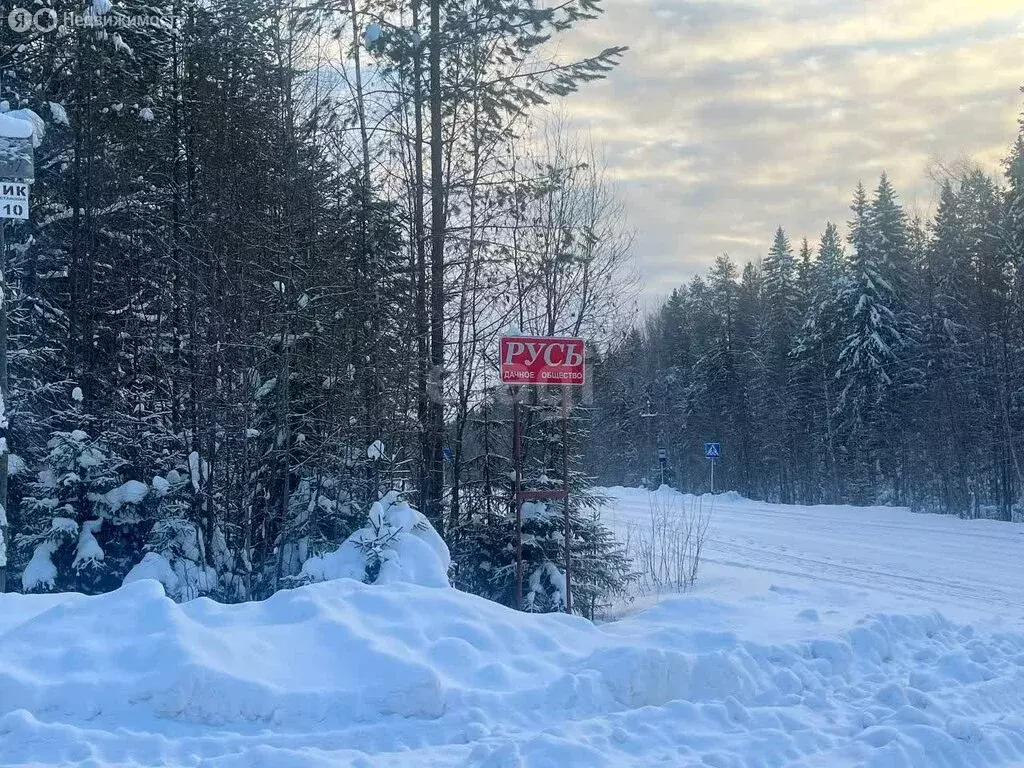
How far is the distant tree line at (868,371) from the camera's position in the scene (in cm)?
3103

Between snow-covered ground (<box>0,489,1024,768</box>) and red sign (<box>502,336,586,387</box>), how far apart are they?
8.58ft

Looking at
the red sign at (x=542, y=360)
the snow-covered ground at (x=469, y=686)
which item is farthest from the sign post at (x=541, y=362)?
the snow-covered ground at (x=469, y=686)

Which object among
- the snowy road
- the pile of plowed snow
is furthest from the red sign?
the snowy road

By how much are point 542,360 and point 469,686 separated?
4.19 m

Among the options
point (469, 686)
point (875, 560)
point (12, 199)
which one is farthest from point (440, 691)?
point (875, 560)

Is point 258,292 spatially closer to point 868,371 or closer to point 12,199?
point 12,199

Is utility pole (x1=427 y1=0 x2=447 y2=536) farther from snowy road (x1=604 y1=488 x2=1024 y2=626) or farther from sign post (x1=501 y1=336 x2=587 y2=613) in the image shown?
sign post (x1=501 y1=336 x2=587 y2=613)

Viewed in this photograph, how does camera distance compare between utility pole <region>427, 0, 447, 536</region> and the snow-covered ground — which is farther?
utility pole <region>427, 0, 447, 536</region>

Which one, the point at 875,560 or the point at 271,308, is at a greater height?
the point at 271,308

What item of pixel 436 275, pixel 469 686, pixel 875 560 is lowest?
pixel 875 560

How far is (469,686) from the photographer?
5.73 m

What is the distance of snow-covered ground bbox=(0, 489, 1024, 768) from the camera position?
4.81 meters

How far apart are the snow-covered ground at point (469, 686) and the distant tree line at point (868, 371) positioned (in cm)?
734

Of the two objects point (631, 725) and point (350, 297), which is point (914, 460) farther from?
point (631, 725)
